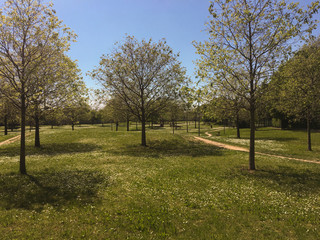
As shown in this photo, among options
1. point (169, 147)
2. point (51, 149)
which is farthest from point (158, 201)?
A: point (51, 149)

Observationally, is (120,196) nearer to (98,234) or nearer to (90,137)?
(98,234)

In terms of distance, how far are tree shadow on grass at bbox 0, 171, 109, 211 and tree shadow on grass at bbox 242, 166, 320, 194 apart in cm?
1202

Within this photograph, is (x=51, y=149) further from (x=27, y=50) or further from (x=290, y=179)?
(x=290, y=179)

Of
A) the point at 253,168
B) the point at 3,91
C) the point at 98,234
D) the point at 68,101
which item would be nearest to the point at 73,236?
the point at 98,234

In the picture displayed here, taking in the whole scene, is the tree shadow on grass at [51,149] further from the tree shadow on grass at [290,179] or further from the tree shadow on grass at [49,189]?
the tree shadow on grass at [290,179]

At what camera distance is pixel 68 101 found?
21.1 m

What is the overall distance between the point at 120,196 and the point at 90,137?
27.2 metres

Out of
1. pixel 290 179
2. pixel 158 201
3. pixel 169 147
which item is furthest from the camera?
pixel 169 147

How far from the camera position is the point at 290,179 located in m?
14.5

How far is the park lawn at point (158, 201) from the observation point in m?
7.62

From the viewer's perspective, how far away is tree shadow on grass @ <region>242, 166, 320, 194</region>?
1261 cm

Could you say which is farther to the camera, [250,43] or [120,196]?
[250,43]

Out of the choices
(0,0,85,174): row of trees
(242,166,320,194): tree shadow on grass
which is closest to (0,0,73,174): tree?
(0,0,85,174): row of trees

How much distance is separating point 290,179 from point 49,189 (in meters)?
17.3
